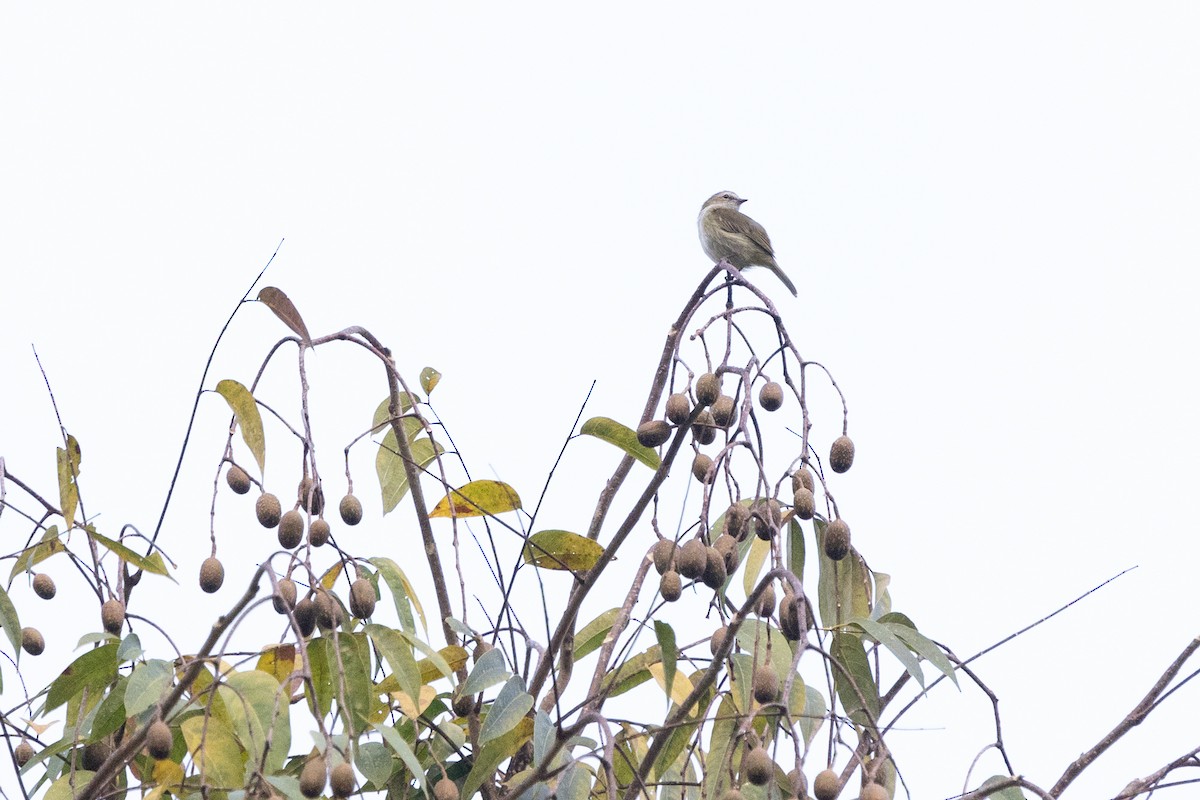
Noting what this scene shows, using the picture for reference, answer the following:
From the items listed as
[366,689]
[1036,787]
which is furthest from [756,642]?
[366,689]

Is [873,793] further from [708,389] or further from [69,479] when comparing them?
[69,479]

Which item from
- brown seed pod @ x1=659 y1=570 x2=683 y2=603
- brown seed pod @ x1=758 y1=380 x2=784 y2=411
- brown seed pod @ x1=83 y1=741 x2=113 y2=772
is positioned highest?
brown seed pod @ x1=758 y1=380 x2=784 y2=411

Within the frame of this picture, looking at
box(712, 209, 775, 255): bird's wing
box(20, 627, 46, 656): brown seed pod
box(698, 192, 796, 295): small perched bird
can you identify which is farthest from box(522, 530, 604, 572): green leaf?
box(712, 209, 775, 255): bird's wing

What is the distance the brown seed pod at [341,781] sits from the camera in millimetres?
1861

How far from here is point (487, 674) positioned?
241 centimetres

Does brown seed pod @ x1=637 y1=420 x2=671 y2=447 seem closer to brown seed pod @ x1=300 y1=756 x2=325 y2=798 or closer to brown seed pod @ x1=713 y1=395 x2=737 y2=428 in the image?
brown seed pod @ x1=713 y1=395 x2=737 y2=428

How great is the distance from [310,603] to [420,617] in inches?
20.1

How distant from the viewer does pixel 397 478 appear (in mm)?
3369

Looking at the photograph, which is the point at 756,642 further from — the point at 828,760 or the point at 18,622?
the point at 18,622

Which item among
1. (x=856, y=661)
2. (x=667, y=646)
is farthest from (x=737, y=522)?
(x=856, y=661)

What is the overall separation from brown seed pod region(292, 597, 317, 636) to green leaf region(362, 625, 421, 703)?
0.64 feet

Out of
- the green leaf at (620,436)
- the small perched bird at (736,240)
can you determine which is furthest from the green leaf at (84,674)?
the small perched bird at (736,240)

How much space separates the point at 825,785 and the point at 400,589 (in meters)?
0.96

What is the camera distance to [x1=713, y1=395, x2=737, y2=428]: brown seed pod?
8.54 feet
